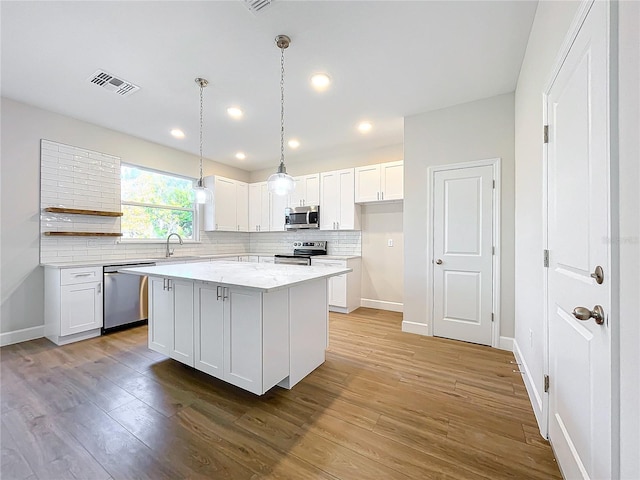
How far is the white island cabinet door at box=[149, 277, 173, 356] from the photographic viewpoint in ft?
8.24

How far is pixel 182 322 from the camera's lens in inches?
94.3

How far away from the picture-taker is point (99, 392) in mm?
2127

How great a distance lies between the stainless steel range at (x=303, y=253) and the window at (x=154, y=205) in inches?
73.9

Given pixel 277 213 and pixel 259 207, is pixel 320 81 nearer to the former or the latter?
pixel 277 213

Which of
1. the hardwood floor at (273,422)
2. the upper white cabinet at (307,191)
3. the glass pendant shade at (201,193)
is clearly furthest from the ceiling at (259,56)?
the hardwood floor at (273,422)

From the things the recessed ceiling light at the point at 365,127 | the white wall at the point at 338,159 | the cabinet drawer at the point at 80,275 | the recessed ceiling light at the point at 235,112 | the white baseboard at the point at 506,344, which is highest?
the recessed ceiling light at the point at 365,127

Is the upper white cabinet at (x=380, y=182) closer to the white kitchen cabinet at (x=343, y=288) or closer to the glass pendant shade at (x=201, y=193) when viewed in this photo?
the white kitchen cabinet at (x=343, y=288)

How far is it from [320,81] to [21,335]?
4442mm

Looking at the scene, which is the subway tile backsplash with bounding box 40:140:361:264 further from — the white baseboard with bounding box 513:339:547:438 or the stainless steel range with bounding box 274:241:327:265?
the white baseboard with bounding box 513:339:547:438

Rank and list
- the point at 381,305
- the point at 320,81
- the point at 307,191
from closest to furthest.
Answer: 1. the point at 320,81
2. the point at 381,305
3. the point at 307,191

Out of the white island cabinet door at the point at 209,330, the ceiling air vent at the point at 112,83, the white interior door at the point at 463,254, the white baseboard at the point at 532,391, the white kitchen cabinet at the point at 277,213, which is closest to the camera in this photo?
the white baseboard at the point at 532,391

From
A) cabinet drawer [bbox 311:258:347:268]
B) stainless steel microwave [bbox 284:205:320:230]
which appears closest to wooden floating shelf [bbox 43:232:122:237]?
stainless steel microwave [bbox 284:205:320:230]

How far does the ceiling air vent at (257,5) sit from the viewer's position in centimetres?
180

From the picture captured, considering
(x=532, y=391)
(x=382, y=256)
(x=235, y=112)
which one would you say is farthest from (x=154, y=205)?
(x=532, y=391)
